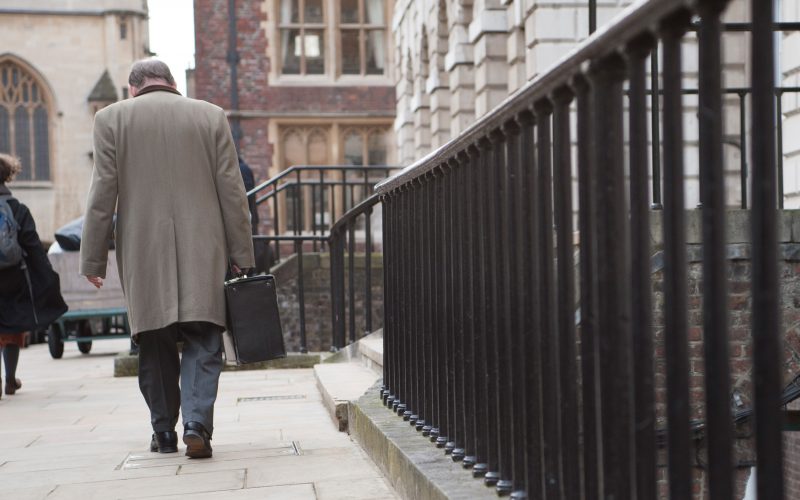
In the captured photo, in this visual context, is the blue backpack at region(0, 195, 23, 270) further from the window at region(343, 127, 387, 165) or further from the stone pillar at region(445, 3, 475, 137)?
the window at region(343, 127, 387, 165)

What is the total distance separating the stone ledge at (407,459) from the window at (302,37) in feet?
64.6

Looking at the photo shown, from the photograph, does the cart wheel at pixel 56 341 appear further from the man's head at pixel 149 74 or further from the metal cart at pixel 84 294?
the man's head at pixel 149 74

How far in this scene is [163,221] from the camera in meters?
4.95

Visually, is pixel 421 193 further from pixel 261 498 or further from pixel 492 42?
pixel 492 42

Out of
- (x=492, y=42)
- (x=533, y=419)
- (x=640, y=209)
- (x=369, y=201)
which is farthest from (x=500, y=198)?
(x=492, y=42)

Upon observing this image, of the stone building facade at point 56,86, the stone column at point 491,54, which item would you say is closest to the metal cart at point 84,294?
the stone column at point 491,54

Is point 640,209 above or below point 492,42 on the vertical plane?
below

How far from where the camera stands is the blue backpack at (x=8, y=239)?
8.02m

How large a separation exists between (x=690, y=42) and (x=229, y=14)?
14.7m

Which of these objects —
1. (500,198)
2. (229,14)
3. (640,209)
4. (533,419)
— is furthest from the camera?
(229,14)

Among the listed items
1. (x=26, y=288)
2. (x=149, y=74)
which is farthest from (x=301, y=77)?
(x=149, y=74)

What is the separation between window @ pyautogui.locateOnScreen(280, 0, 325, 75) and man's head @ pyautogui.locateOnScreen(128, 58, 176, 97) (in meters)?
19.3

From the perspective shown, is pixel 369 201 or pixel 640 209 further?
pixel 369 201

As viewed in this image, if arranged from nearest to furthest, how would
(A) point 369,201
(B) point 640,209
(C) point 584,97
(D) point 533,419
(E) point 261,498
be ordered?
(B) point 640,209
(C) point 584,97
(D) point 533,419
(E) point 261,498
(A) point 369,201
